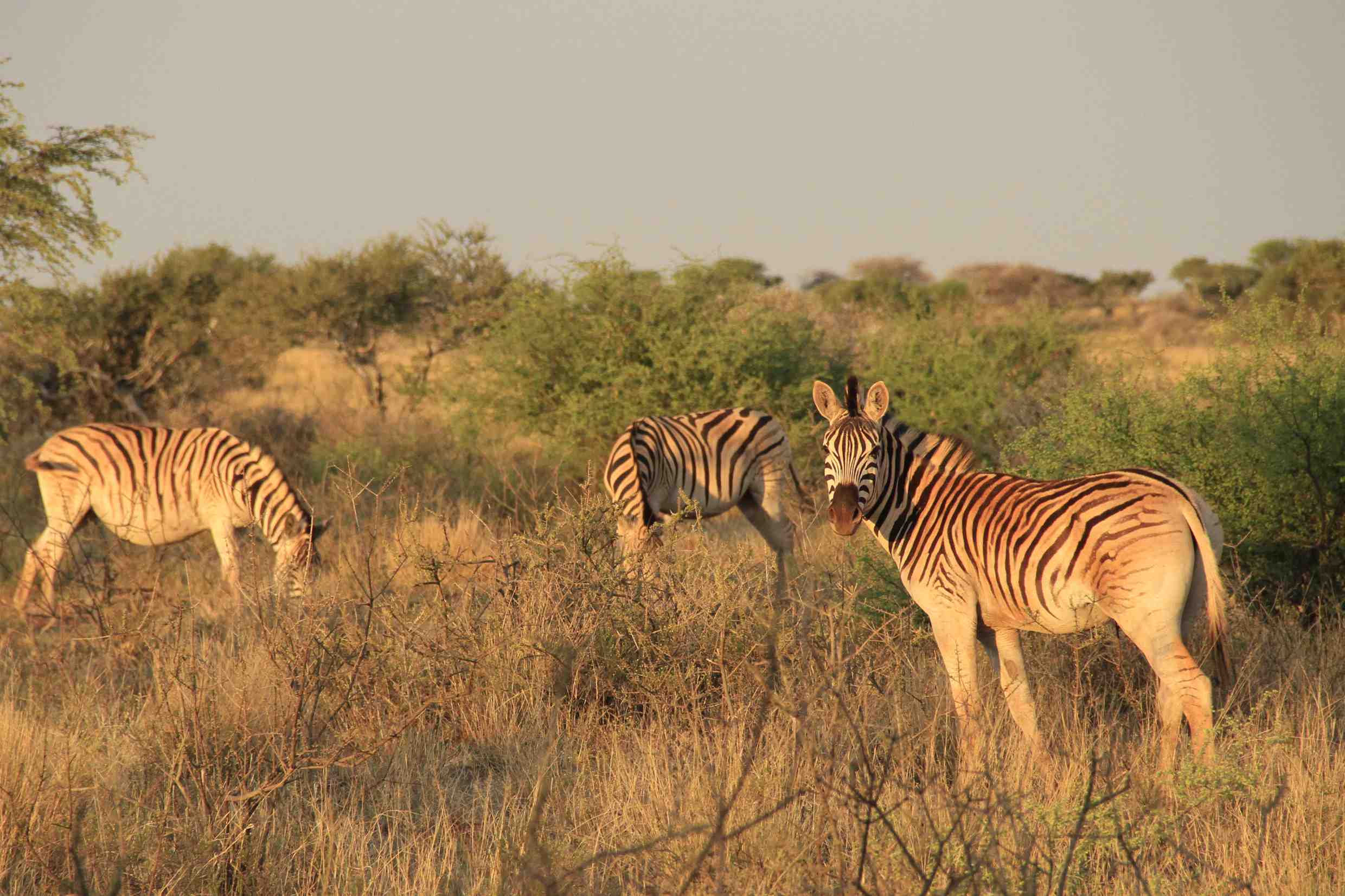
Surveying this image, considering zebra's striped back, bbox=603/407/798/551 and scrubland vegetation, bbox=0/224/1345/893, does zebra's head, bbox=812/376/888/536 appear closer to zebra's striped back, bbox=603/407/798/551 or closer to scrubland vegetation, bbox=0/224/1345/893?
scrubland vegetation, bbox=0/224/1345/893

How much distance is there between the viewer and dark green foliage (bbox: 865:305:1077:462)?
12.3 metres

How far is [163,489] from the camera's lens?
844 cm

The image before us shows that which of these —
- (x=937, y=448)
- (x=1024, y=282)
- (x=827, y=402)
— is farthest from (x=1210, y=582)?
(x=1024, y=282)

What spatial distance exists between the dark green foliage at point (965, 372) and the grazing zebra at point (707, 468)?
105 inches

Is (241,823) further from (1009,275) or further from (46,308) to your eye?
(1009,275)

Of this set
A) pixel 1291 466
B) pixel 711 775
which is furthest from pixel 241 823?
pixel 1291 466

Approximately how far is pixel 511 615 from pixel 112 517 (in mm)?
4970

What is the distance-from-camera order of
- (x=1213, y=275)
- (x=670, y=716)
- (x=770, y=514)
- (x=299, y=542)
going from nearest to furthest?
(x=670, y=716) → (x=299, y=542) → (x=770, y=514) → (x=1213, y=275)

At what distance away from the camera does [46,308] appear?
10016mm

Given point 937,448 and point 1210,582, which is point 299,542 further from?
point 1210,582

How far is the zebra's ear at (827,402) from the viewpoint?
5.16 m

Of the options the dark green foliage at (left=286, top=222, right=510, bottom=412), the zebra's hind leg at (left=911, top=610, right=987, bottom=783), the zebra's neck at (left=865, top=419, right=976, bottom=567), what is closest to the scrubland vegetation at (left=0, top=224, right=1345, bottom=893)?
the zebra's hind leg at (left=911, top=610, right=987, bottom=783)

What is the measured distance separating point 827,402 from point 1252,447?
2675 millimetres

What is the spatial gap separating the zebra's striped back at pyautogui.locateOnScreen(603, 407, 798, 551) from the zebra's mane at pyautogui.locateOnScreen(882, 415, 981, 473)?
266 centimetres
